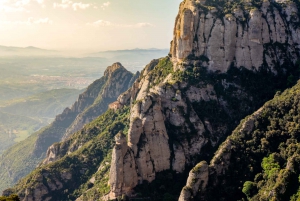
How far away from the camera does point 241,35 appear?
86.8 m

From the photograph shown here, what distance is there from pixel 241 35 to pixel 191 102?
24.8 metres

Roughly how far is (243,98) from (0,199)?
60666 mm

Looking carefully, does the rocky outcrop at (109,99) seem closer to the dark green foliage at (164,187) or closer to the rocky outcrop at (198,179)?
the dark green foliage at (164,187)

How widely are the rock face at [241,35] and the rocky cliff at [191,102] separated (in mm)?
274

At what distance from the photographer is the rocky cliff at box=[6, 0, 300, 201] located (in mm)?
68000

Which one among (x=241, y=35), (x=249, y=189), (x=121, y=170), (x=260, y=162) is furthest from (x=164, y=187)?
(x=241, y=35)

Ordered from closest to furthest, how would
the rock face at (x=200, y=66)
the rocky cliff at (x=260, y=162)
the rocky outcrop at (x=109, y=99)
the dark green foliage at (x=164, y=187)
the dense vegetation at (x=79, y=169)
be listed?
1. the rocky cliff at (x=260, y=162)
2. the dark green foliage at (x=164, y=187)
3. the rock face at (x=200, y=66)
4. the dense vegetation at (x=79, y=169)
5. the rocky outcrop at (x=109, y=99)

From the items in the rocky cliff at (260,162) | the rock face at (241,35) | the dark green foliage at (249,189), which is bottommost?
the dark green foliage at (249,189)

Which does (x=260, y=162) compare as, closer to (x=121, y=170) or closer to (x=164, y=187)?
(x=164, y=187)

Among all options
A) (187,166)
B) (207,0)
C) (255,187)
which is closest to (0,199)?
(187,166)

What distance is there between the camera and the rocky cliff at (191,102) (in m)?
68.0

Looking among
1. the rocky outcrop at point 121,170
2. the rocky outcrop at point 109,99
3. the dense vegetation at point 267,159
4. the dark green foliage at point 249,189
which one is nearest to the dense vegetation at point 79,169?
the rocky outcrop at point 121,170

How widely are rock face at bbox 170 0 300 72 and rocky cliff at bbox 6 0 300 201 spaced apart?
0.90 ft

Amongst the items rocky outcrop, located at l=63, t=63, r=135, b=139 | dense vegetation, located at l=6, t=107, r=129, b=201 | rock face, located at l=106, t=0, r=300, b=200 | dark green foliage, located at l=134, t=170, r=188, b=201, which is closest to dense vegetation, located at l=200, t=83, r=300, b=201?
dark green foliage, located at l=134, t=170, r=188, b=201
